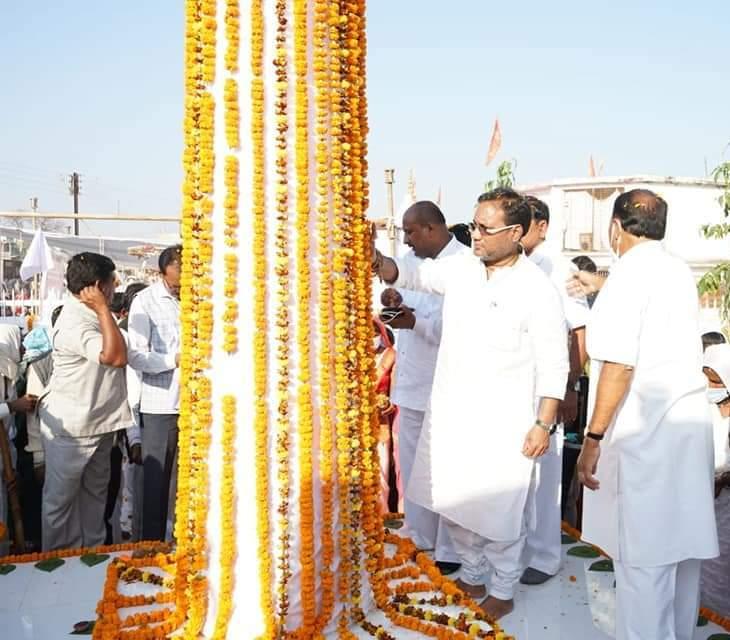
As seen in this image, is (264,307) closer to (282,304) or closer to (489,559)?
(282,304)

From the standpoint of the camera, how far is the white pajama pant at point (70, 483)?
410 cm

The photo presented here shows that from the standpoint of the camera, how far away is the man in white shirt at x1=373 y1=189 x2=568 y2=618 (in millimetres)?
3305

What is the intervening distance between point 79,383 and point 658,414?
3.07 metres

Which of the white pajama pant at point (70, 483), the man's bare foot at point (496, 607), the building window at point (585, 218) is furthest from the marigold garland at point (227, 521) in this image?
the building window at point (585, 218)

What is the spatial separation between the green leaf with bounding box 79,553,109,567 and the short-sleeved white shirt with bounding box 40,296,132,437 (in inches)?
26.7

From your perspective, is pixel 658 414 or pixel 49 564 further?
pixel 49 564

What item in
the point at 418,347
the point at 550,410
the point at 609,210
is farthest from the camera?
the point at 609,210

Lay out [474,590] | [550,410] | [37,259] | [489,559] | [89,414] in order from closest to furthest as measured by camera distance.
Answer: [550,410], [489,559], [474,590], [89,414], [37,259]

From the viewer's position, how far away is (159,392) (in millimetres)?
4625

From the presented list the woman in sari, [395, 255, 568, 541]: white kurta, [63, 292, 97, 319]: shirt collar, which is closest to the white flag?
[63, 292, 97, 319]: shirt collar

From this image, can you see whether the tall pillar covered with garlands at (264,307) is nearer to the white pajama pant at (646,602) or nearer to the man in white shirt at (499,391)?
the man in white shirt at (499,391)

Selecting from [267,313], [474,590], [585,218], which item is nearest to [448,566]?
[474,590]

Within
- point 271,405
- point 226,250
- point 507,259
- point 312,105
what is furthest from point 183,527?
point 507,259

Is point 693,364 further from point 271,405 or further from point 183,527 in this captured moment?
point 183,527
